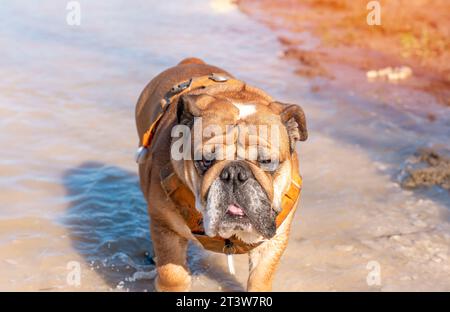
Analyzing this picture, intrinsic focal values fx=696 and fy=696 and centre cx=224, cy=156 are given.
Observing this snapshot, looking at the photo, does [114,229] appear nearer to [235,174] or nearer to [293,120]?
[293,120]

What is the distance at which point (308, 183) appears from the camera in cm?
701

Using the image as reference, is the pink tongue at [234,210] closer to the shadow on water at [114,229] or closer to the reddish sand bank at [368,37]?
the shadow on water at [114,229]

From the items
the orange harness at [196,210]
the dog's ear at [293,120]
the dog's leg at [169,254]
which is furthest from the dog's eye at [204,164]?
the dog's leg at [169,254]

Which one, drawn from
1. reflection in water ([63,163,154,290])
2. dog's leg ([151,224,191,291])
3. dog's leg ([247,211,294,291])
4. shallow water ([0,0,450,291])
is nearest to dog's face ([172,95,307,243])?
dog's leg ([247,211,294,291])

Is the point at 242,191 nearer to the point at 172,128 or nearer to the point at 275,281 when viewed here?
the point at 172,128

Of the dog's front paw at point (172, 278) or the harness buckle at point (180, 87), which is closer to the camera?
the dog's front paw at point (172, 278)

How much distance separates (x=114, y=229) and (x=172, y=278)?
1640mm

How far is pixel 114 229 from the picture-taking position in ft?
20.1

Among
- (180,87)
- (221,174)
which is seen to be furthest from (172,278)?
(180,87)

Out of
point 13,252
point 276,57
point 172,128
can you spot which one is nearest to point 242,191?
point 172,128

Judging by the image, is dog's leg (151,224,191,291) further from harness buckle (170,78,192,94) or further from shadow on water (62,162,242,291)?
harness buckle (170,78,192,94)

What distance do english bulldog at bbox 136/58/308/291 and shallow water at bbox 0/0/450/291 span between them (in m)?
0.82

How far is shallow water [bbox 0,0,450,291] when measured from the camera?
5.48 meters

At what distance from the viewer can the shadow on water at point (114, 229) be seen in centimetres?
547
